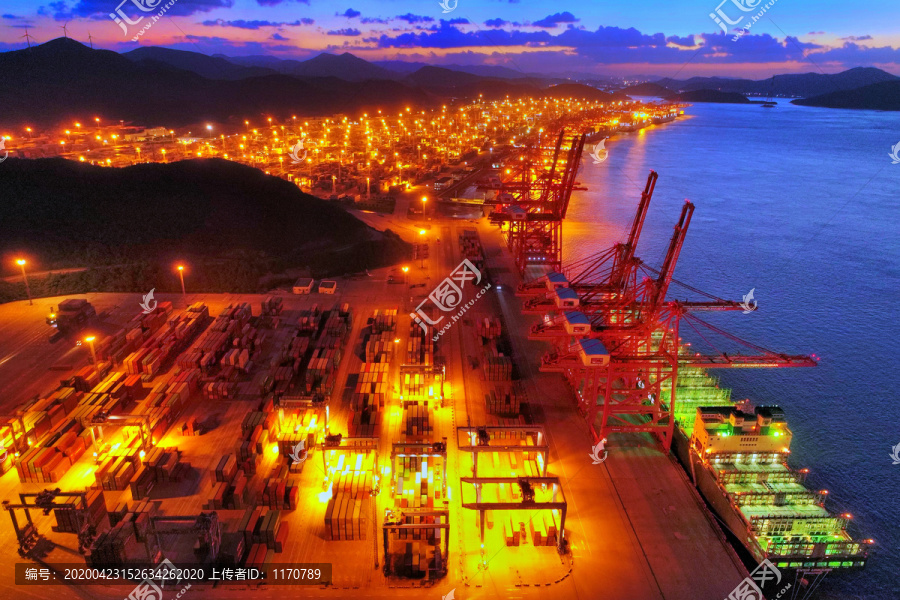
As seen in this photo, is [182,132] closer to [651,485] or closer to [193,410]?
[193,410]

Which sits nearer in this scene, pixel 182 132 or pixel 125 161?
pixel 125 161

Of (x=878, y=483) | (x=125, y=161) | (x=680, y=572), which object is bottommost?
(x=878, y=483)

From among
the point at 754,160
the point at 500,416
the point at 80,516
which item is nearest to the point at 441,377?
the point at 500,416

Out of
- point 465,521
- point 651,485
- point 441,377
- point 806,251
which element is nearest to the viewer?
point 465,521

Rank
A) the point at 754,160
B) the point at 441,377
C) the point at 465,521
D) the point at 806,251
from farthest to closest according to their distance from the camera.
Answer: the point at 754,160 → the point at 806,251 → the point at 441,377 → the point at 465,521
